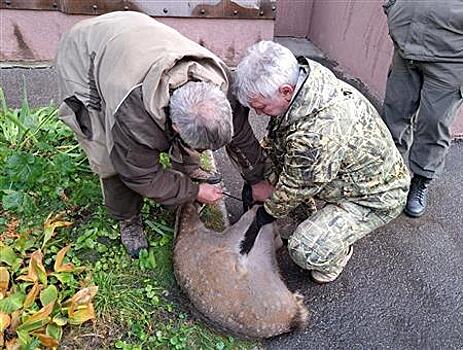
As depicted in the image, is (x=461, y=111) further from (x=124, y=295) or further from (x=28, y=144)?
(x=28, y=144)

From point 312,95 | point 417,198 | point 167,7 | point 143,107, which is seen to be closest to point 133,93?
point 143,107

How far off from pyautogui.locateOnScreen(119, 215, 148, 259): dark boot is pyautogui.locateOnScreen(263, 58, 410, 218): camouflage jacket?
0.81 metres

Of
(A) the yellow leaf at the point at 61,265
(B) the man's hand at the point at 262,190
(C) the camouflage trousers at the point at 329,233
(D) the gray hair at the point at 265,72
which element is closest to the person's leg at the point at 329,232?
(C) the camouflage trousers at the point at 329,233

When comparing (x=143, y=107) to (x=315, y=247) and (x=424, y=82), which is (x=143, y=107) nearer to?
(x=315, y=247)

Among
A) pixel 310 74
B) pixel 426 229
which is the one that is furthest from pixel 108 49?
pixel 426 229

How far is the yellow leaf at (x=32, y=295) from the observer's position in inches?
96.9

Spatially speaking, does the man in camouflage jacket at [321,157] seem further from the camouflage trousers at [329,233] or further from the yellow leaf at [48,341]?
the yellow leaf at [48,341]

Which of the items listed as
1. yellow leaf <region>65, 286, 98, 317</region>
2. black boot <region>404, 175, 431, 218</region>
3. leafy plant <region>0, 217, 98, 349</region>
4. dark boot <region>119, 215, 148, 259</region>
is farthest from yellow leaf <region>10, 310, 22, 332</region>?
black boot <region>404, 175, 431, 218</region>

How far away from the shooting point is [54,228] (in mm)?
2938

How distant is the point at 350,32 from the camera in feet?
17.7

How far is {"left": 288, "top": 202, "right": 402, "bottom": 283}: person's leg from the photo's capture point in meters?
2.69

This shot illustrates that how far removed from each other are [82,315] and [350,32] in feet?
13.9

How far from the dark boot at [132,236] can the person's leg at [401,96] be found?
1.92 metres

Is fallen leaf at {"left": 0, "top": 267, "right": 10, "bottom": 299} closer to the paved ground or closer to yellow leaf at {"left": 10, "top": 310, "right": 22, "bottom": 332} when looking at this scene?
yellow leaf at {"left": 10, "top": 310, "right": 22, "bottom": 332}
